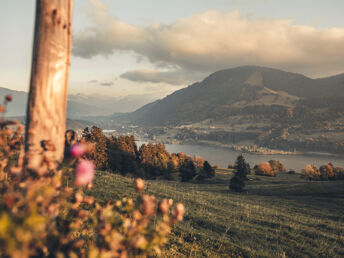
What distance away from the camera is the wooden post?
7.56ft

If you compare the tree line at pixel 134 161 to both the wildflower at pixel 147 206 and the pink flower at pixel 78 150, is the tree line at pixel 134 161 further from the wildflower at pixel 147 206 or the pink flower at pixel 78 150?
the wildflower at pixel 147 206

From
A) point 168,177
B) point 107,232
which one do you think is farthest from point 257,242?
point 168,177

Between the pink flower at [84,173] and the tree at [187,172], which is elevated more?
the pink flower at [84,173]

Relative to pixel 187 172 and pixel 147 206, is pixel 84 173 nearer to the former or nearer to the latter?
pixel 147 206

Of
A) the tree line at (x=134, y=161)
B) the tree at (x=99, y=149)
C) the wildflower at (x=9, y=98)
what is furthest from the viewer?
the tree line at (x=134, y=161)

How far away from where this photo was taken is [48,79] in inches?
93.4

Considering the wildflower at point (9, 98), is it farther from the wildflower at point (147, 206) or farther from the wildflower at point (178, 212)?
the wildflower at point (178, 212)

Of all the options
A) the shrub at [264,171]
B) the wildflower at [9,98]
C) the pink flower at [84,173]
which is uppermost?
the wildflower at [9,98]

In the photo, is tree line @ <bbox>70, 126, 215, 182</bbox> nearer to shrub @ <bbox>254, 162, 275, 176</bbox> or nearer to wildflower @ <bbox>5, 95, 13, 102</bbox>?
shrub @ <bbox>254, 162, 275, 176</bbox>

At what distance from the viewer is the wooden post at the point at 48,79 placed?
2.30 meters

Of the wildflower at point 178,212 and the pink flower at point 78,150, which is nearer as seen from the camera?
the wildflower at point 178,212

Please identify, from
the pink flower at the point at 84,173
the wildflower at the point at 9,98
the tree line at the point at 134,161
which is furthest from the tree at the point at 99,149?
the pink flower at the point at 84,173

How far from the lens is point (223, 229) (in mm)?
9141

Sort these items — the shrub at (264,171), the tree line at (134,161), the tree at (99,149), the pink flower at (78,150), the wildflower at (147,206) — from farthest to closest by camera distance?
the shrub at (264,171) < the tree line at (134,161) < the tree at (99,149) < the pink flower at (78,150) < the wildflower at (147,206)
